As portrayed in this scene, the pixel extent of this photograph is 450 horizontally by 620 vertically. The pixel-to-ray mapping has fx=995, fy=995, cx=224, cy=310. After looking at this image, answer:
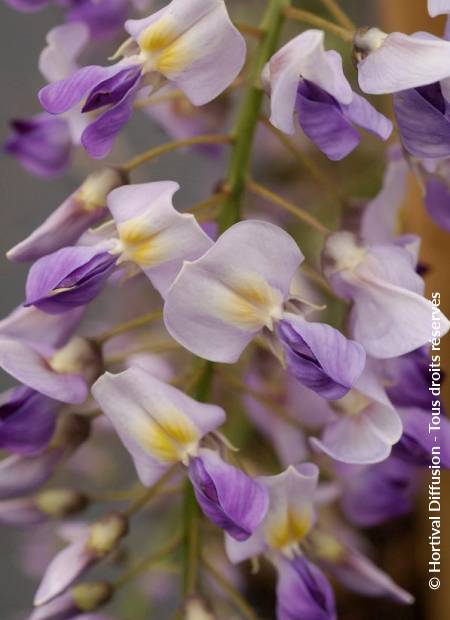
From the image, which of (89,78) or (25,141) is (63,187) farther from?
(89,78)

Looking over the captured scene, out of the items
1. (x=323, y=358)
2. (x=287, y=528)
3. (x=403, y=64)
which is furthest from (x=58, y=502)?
(x=403, y=64)

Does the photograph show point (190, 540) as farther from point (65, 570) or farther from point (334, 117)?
point (334, 117)

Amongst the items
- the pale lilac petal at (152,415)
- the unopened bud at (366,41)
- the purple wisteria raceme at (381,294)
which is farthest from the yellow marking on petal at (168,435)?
the unopened bud at (366,41)

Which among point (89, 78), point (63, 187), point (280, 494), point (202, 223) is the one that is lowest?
point (63, 187)

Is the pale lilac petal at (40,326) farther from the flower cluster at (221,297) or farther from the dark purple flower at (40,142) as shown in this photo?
the dark purple flower at (40,142)

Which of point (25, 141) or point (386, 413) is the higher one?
point (25, 141)

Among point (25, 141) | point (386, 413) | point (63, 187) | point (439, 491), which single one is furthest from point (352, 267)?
point (63, 187)

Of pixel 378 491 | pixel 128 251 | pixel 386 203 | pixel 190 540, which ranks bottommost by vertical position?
pixel 378 491

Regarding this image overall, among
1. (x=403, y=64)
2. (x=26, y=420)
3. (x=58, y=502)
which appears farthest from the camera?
(x=58, y=502)
